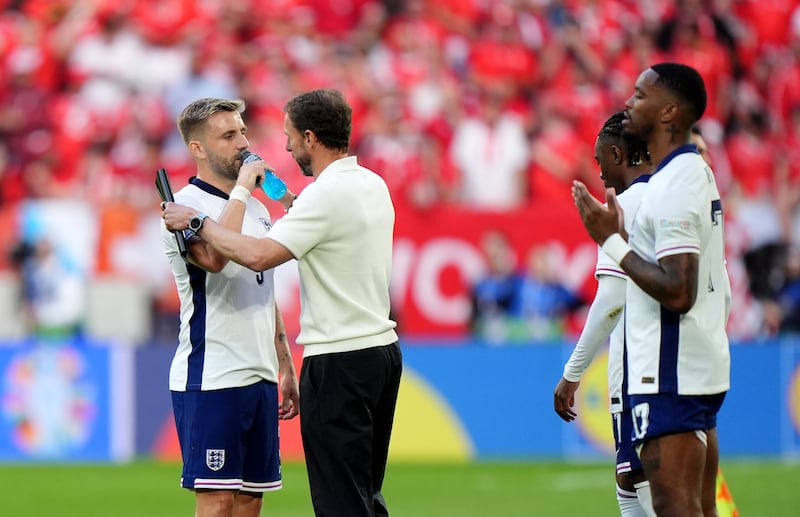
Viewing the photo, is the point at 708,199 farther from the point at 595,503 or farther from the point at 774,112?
the point at 774,112

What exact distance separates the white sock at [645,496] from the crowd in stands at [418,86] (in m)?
8.97

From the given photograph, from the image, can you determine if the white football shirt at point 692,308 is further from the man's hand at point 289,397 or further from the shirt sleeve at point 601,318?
the man's hand at point 289,397

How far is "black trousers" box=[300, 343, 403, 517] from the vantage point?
18.1 ft

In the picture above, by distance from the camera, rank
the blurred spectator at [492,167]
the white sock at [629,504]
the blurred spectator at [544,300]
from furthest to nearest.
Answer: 1. the blurred spectator at [492,167]
2. the blurred spectator at [544,300]
3. the white sock at [629,504]

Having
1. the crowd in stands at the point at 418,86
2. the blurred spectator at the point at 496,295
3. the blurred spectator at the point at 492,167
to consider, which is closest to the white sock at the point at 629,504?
the blurred spectator at the point at 496,295

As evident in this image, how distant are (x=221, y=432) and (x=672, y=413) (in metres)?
2.11

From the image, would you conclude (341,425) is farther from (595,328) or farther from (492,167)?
(492,167)

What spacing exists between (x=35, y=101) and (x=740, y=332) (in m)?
9.79

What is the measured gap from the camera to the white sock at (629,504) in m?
5.95

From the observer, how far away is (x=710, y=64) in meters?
16.4

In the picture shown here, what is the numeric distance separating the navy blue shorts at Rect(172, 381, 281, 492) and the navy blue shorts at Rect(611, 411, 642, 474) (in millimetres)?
1613

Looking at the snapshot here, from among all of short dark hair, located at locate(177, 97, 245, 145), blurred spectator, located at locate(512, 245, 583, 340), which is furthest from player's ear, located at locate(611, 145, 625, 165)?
blurred spectator, located at locate(512, 245, 583, 340)

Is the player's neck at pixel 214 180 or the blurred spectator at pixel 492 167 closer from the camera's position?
the player's neck at pixel 214 180

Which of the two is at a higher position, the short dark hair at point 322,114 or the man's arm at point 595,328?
the short dark hair at point 322,114
